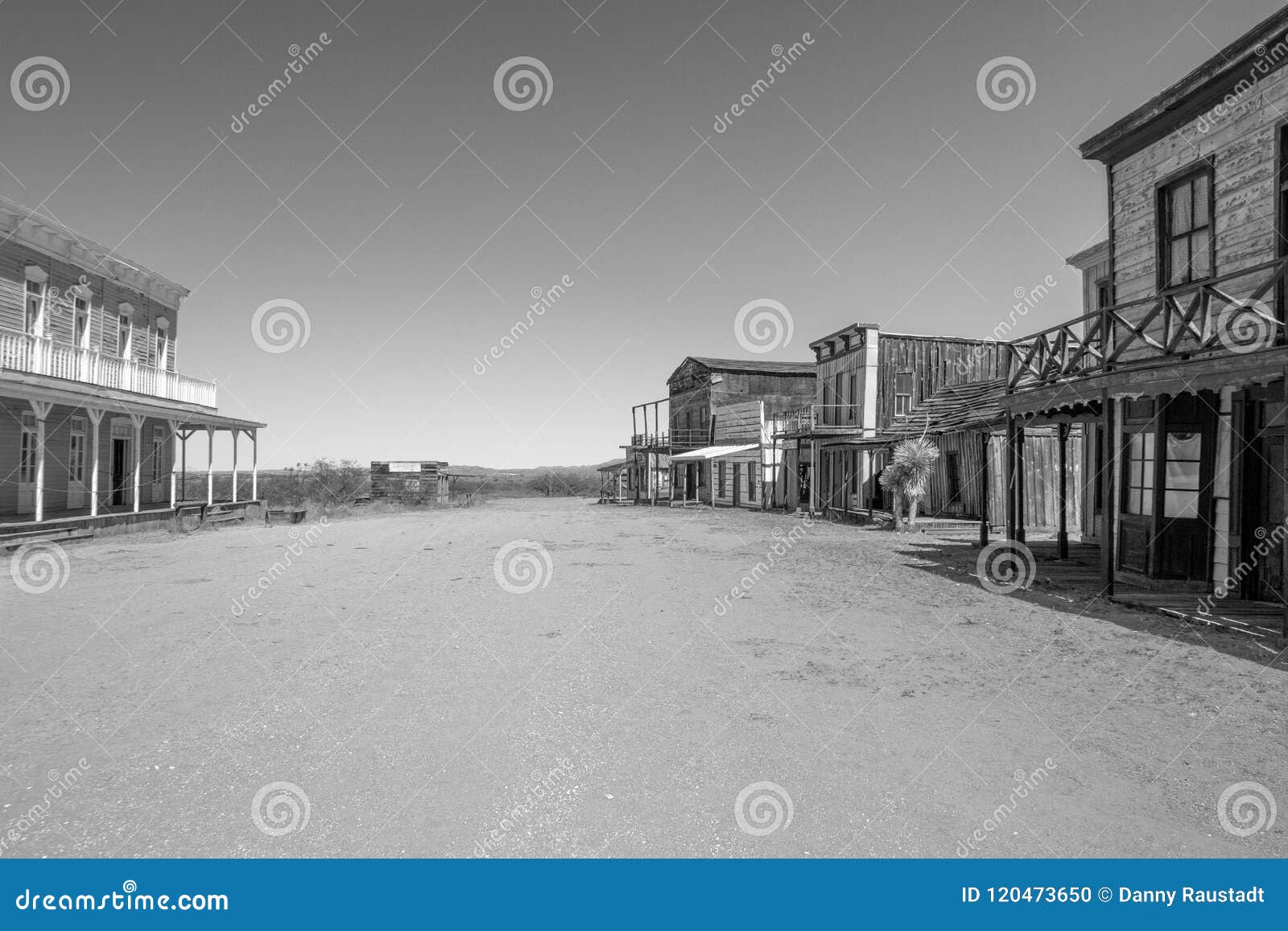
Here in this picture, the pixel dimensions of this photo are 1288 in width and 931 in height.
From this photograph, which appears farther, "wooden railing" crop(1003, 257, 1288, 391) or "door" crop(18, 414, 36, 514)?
"door" crop(18, 414, 36, 514)

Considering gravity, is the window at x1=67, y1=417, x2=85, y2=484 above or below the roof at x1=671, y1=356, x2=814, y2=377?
below

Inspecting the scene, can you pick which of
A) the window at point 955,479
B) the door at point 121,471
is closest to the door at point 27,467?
the door at point 121,471

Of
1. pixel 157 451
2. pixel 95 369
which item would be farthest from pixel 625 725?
pixel 157 451

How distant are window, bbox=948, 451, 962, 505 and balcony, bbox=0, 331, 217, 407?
2594 centimetres

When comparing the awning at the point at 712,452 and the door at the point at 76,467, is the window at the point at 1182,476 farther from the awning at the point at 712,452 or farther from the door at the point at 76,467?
the door at the point at 76,467

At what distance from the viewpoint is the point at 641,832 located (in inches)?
139

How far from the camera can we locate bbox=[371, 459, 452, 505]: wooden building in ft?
145

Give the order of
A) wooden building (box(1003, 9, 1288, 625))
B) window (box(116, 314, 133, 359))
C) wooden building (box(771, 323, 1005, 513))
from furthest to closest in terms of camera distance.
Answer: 1. wooden building (box(771, 323, 1005, 513))
2. window (box(116, 314, 133, 359))
3. wooden building (box(1003, 9, 1288, 625))

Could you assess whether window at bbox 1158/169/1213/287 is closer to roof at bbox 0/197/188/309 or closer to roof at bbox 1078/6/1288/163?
roof at bbox 1078/6/1288/163

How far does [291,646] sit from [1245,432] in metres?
12.0

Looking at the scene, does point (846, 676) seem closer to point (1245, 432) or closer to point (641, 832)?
point (641, 832)

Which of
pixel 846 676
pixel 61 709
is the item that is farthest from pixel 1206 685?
pixel 61 709

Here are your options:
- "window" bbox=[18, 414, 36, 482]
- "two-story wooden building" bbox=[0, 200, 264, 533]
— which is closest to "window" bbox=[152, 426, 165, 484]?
"two-story wooden building" bbox=[0, 200, 264, 533]

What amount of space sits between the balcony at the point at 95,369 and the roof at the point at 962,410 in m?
20.5
